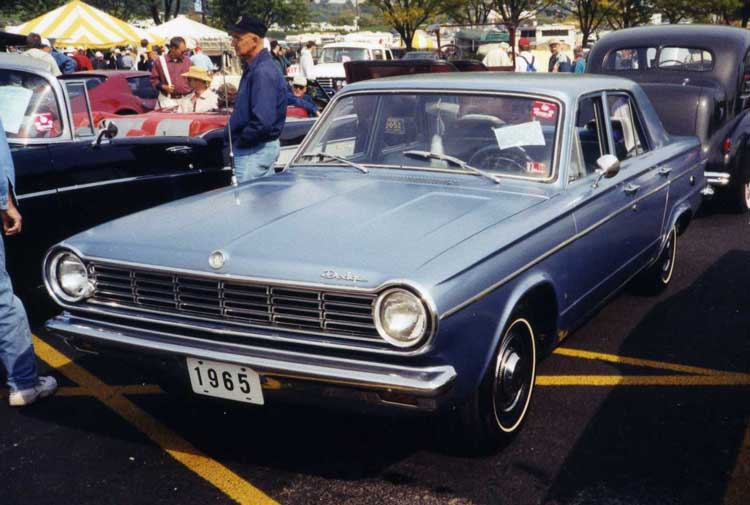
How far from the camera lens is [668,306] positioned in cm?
576

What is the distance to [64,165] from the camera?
5.45m

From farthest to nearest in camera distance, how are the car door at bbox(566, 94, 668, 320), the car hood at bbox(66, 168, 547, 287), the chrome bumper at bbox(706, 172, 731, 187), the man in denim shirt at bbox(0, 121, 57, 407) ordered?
1. the chrome bumper at bbox(706, 172, 731, 187)
2. the car door at bbox(566, 94, 668, 320)
3. the man in denim shirt at bbox(0, 121, 57, 407)
4. the car hood at bbox(66, 168, 547, 287)

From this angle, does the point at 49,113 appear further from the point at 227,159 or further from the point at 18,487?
the point at 18,487

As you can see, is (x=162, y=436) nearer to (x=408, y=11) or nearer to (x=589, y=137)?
(x=589, y=137)

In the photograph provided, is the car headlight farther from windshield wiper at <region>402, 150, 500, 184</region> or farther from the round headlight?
windshield wiper at <region>402, 150, 500, 184</region>

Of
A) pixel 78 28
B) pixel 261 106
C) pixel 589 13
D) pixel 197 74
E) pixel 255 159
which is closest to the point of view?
pixel 261 106

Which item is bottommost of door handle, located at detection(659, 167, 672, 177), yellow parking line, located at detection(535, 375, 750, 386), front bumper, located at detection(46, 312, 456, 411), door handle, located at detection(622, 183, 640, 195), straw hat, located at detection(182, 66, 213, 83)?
yellow parking line, located at detection(535, 375, 750, 386)

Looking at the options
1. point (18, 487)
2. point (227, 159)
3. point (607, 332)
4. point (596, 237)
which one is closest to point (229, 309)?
point (18, 487)

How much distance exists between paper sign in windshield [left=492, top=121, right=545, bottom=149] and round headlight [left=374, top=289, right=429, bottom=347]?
158 cm

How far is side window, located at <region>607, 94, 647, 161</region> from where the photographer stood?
5059 millimetres

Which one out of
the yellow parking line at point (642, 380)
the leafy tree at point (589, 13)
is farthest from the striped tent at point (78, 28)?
A: the leafy tree at point (589, 13)

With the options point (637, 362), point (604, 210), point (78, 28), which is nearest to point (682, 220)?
point (637, 362)

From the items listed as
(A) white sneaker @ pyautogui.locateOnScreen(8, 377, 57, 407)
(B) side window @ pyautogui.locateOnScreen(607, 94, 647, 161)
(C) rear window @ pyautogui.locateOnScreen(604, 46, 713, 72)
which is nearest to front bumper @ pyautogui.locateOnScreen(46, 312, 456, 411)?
(A) white sneaker @ pyautogui.locateOnScreen(8, 377, 57, 407)

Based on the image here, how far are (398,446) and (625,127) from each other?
271 centimetres
